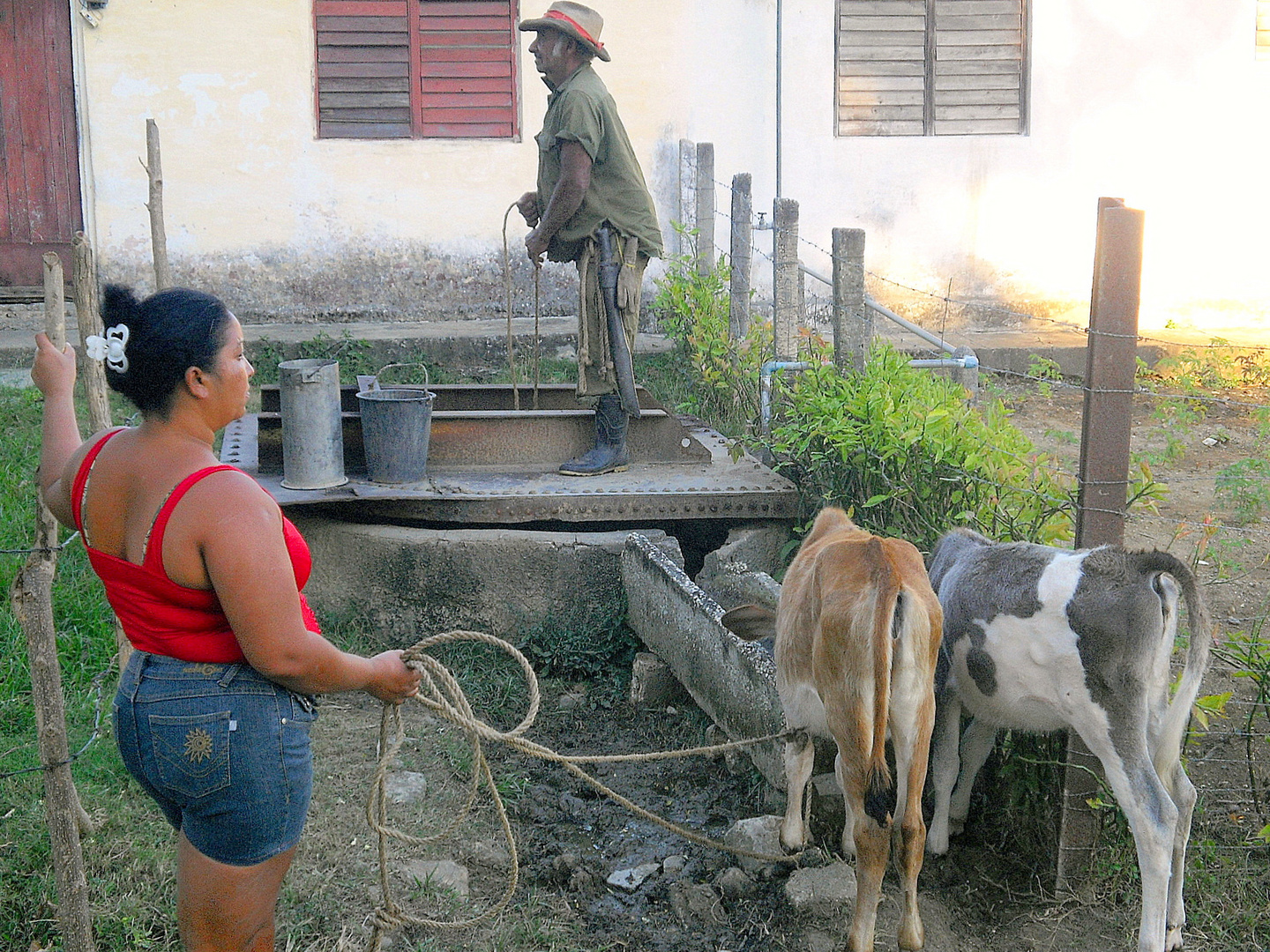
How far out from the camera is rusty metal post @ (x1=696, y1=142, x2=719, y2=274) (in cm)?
911

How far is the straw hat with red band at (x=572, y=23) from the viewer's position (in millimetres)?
5684

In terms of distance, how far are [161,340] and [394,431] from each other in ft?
11.4

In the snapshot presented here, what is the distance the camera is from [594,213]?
19.3ft

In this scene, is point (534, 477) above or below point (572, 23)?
below

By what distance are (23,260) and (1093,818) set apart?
1021 cm

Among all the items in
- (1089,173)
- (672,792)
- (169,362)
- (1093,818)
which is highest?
(1089,173)

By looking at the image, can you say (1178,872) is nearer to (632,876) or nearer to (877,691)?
(877,691)

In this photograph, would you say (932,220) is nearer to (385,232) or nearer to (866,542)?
(385,232)

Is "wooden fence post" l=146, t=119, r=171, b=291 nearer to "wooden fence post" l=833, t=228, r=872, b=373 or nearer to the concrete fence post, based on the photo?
"wooden fence post" l=833, t=228, r=872, b=373

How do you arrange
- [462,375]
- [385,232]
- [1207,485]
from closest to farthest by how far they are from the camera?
[1207,485]
[462,375]
[385,232]

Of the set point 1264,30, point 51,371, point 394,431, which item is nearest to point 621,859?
point 51,371

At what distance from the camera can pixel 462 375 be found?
1006 cm

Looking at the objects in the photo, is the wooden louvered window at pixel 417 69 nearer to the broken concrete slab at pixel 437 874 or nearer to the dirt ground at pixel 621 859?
the dirt ground at pixel 621 859

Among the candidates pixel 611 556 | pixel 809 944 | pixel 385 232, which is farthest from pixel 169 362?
pixel 385 232
